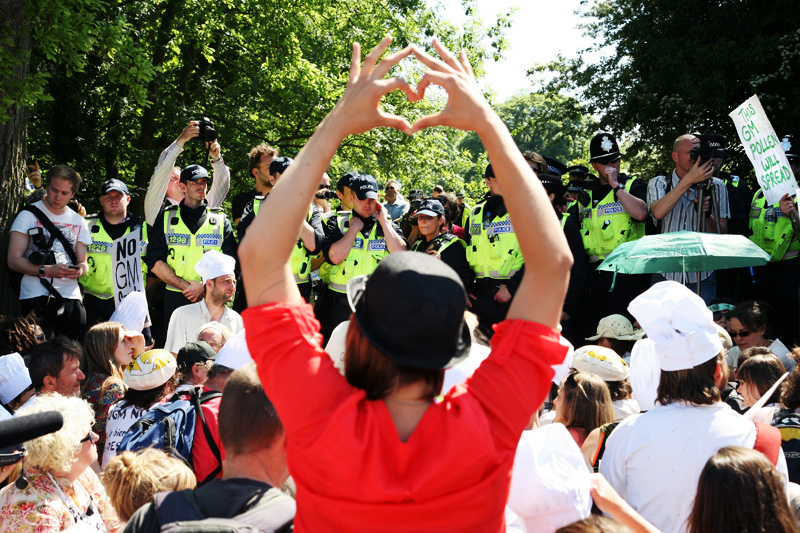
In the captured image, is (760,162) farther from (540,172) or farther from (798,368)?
(798,368)

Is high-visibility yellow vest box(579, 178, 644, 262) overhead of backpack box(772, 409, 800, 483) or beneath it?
overhead

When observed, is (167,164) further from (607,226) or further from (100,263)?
(607,226)

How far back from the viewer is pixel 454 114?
1856 millimetres

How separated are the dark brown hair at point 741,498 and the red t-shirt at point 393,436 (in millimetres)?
896

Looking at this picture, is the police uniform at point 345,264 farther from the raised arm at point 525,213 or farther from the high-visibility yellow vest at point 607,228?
the raised arm at point 525,213

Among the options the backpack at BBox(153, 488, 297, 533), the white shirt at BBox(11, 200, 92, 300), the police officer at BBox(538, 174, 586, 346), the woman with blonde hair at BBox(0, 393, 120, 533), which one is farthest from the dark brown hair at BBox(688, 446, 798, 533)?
the white shirt at BBox(11, 200, 92, 300)

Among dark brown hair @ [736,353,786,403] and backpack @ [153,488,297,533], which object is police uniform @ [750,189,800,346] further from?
backpack @ [153,488,297,533]

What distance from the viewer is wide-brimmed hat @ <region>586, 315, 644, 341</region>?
6441 millimetres

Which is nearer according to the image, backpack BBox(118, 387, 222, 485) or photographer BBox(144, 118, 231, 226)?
backpack BBox(118, 387, 222, 485)

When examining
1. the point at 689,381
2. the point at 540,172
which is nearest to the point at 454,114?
the point at 689,381

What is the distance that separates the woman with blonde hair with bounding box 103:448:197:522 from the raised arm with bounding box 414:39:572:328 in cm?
163

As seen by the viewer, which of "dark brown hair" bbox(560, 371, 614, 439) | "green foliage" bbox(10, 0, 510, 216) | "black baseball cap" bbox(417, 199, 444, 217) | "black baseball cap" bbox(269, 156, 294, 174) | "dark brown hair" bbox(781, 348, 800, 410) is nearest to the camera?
"dark brown hair" bbox(560, 371, 614, 439)

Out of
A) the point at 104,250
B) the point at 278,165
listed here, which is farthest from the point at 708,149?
the point at 104,250

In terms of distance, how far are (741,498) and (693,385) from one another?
0.81 metres
